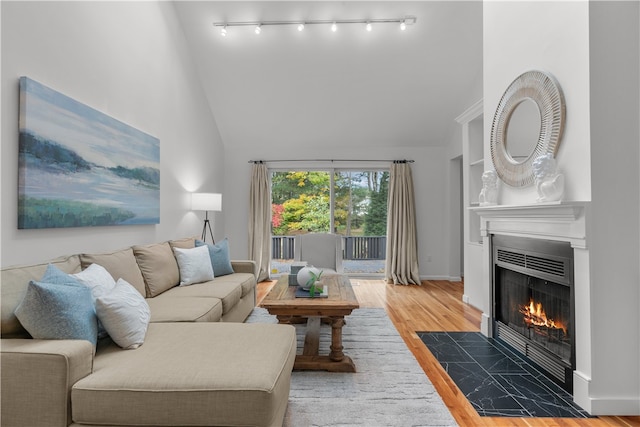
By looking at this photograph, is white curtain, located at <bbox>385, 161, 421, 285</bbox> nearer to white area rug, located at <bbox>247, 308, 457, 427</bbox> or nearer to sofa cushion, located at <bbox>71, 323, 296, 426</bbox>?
white area rug, located at <bbox>247, 308, 457, 427</bbox>

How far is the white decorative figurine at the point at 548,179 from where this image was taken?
7.82 ft

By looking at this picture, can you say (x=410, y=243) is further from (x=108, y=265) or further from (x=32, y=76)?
(x=32, y=76)

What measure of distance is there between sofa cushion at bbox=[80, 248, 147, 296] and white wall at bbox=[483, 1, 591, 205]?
307cm

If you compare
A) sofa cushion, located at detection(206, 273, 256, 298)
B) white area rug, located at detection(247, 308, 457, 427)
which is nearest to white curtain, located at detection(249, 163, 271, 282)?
sofa cushion, located at detection(206, 273, 256, 298)

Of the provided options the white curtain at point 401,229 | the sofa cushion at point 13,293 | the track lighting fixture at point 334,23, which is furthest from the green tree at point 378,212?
the sofa cushion at point 13,293

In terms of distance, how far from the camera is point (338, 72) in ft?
17.1

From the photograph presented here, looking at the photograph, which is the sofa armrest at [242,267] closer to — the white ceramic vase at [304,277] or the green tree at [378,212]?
the white ceramic vase at [304,277]

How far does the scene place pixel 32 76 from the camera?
89.5 inches

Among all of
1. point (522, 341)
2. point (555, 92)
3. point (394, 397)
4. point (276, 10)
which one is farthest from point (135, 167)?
point (522, 341)

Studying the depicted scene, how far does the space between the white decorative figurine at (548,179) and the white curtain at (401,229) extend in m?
3.81

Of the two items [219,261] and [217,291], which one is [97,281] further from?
[219,261]

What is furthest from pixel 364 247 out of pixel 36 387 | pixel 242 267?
pixel 36 387

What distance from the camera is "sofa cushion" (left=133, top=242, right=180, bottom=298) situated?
3053 mm

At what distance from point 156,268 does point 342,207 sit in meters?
3.96
